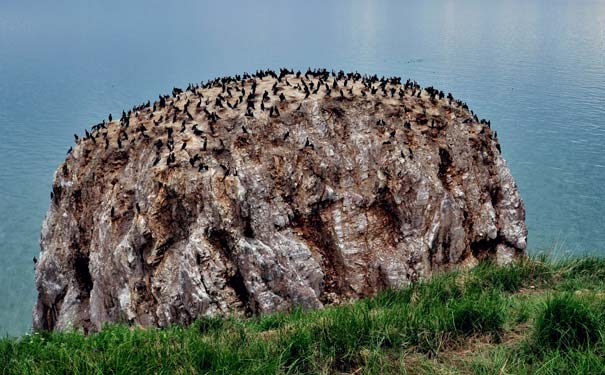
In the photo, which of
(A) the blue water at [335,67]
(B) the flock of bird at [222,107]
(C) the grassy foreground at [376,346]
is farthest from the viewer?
(A) the blue water at [335,67]

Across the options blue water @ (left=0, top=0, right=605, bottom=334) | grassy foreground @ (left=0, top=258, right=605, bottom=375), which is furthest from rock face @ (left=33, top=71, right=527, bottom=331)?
grassy foreground @ (left=0, top=258, right=605, bottom=375)

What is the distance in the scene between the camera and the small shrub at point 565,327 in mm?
8320

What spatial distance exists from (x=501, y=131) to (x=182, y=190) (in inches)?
1691

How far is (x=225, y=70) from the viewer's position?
7706 cm

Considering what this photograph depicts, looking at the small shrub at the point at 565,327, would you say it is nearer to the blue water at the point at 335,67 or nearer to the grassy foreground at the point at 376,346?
the grassy foreground at the point at 376,346

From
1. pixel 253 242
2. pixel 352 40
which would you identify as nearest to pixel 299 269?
pixel 253 242

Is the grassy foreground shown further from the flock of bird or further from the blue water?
the blue water

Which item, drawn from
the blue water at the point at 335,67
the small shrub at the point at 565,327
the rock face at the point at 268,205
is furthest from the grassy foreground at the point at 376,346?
the blue water at the point at 335,67

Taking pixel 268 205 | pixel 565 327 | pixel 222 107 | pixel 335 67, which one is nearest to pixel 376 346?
pixel 565 327

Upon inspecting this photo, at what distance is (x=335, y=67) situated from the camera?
75938mm

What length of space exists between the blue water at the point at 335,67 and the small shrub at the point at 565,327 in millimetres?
10098

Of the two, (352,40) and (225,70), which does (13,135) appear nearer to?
(225,70)

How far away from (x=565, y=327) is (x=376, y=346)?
2.85 meters

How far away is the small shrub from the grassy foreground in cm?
1
